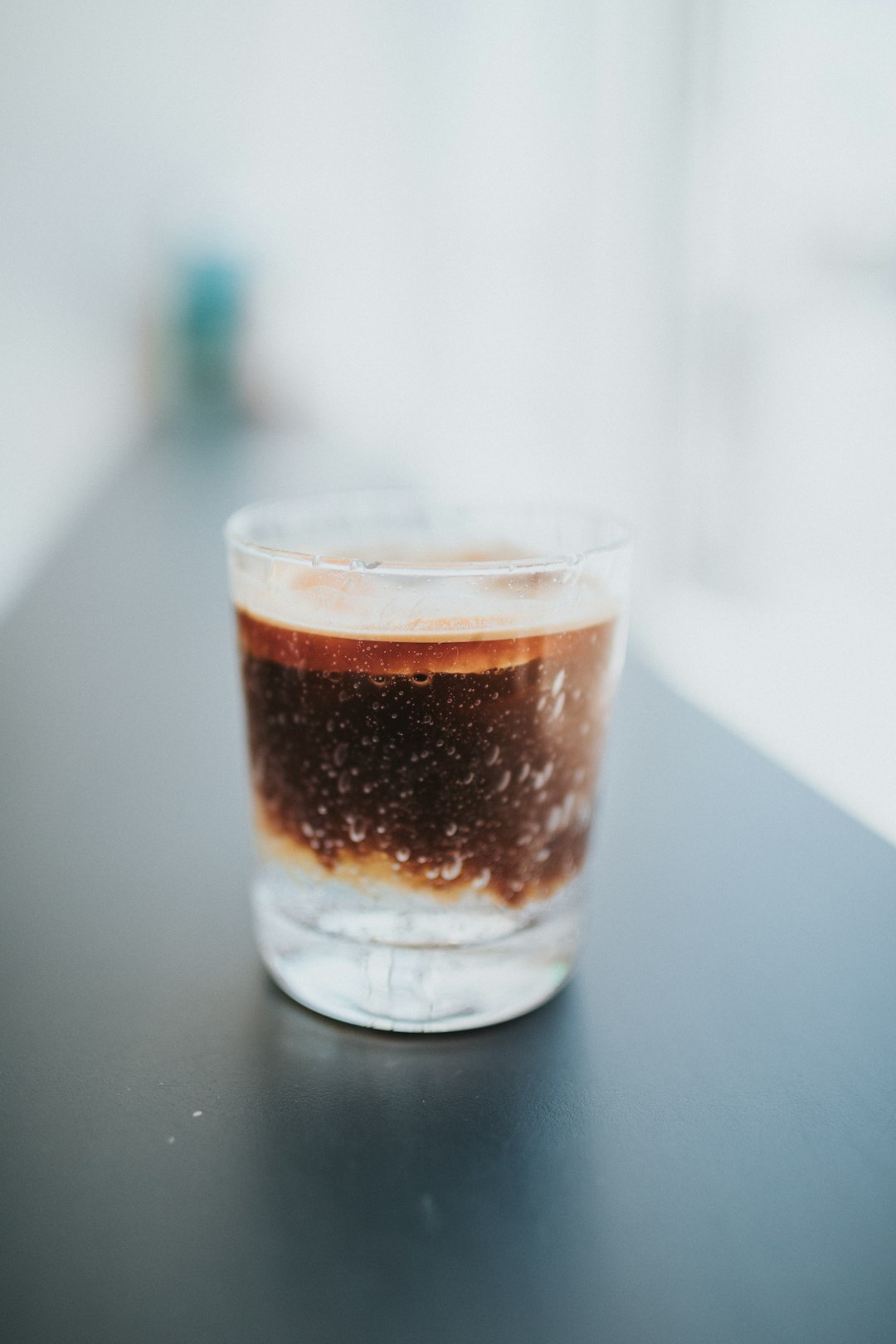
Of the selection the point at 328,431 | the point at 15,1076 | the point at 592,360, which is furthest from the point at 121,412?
the point at 15,1076

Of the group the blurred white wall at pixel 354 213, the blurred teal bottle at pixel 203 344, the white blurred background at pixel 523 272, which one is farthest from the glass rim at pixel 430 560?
the blurred teal bottle at pixel 203 344

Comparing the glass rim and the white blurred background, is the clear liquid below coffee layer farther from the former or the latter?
the white blurred background

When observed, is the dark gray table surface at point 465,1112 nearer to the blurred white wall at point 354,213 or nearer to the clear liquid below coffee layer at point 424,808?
the clear liquid below coffee layer at point 424,808

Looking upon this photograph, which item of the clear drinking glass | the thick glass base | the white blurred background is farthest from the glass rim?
the white blurred background

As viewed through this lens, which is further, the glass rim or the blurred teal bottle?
the blurred teal bottle

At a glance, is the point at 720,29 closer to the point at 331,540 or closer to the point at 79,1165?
the point at 331,540

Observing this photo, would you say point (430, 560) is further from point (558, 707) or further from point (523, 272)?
point (523, 272)

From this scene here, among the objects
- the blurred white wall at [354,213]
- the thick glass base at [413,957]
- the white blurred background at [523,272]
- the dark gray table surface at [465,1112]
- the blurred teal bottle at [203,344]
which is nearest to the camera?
the dark gray table surface at [465,1112]
